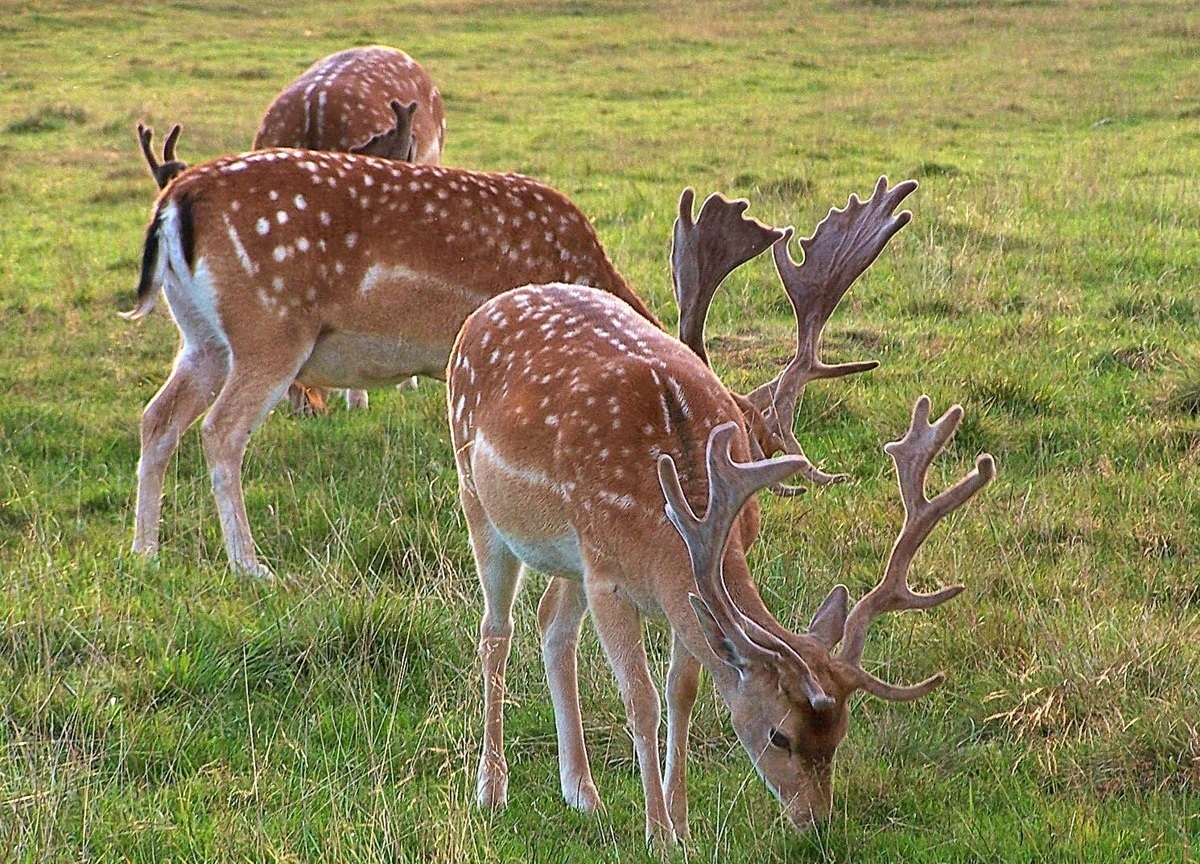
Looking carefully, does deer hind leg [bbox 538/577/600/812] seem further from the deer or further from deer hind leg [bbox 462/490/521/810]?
deer hind leg [bbox 462/490/521/810]

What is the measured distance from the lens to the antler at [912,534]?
10.9 feet

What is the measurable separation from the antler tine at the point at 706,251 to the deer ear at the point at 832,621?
1.83 meters

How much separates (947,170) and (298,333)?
7.66m

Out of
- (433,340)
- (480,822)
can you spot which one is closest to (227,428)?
(433,340)

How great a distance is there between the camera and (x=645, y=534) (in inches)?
142

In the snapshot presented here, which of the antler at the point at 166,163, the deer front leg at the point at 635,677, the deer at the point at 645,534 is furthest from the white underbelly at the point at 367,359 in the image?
the deer front leg at the point at 635,677

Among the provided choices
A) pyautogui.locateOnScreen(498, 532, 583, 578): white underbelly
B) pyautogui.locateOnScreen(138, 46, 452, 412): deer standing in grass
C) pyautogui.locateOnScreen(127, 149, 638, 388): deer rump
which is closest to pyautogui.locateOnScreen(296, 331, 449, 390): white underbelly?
pyautogui.locateOnScreen(127, 149, 638, 388): deer rump

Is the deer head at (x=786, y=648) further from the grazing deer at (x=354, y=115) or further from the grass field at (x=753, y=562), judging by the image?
the grazing deer at (x=354, y=115)

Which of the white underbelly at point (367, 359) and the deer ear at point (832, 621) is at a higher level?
the deer ear at point (832, 621)

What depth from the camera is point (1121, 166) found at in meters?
12.1

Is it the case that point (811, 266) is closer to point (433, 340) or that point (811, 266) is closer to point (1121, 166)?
point (433, 340)

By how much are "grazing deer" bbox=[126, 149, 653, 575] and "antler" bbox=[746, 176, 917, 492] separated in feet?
3.09

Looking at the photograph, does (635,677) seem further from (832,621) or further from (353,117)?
(353,117)

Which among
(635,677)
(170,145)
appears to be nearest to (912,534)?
(635,677)
